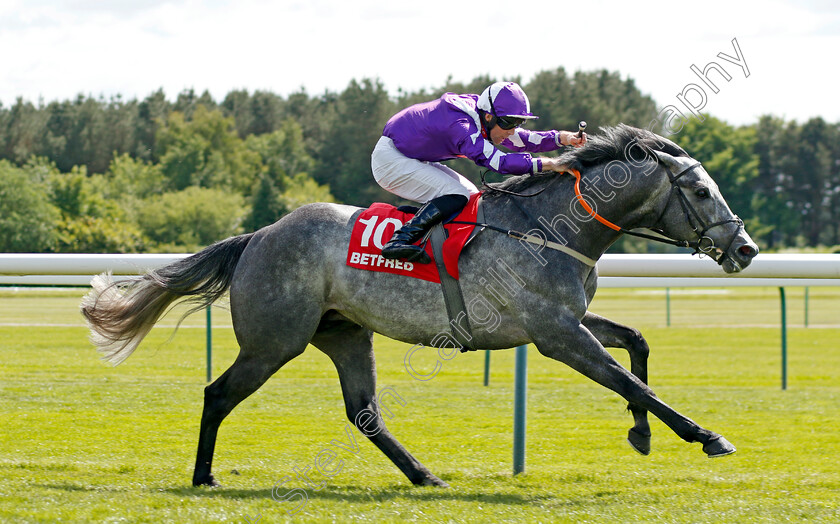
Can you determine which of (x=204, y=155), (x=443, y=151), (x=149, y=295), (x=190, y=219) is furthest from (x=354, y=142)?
(x=443, y=151)

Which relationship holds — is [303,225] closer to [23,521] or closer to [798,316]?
[23,521]

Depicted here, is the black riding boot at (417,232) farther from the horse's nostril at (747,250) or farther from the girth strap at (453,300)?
the horse's nostril at (747,250)

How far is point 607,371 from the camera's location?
4.23 metres

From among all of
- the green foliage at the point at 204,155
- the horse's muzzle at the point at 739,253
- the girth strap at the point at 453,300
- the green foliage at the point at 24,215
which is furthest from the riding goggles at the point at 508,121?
the green foliage at the point at 204,155

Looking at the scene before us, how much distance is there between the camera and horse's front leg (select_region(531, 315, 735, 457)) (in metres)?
4.10

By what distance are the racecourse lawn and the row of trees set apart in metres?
25.4

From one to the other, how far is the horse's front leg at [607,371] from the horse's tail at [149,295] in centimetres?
177

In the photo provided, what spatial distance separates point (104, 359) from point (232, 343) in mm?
8497

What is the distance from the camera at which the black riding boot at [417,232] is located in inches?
177

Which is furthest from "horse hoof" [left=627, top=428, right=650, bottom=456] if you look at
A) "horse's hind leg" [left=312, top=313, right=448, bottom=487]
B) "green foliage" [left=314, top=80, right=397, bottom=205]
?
"green foliage" [left=314, top=80, right=397, bottom=205]

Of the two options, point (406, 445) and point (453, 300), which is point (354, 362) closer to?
point (453, 300)

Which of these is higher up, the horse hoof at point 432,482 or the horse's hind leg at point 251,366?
the horse's hind leg at point 251,366

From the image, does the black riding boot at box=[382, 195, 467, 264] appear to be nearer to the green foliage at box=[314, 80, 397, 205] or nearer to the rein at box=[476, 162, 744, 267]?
the rein at box=[476, 162, 744, 267]

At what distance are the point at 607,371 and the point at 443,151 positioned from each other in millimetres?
1380
